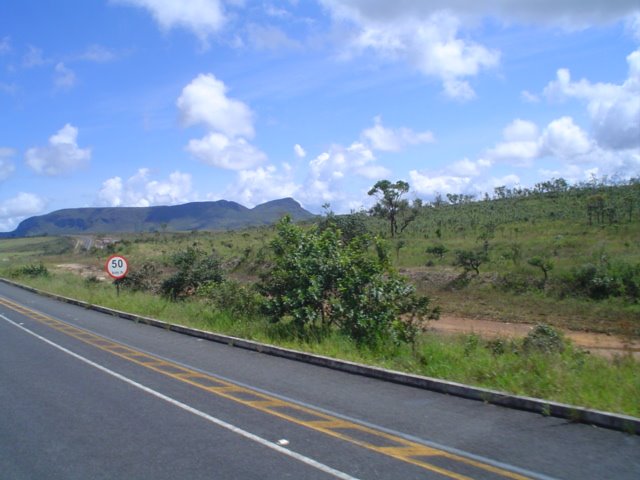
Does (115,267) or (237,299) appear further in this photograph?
(115,267)

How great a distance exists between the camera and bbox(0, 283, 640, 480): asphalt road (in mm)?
5473

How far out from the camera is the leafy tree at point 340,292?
39.8 ft

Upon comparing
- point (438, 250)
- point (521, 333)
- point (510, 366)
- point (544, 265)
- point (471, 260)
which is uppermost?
point (438, 250)

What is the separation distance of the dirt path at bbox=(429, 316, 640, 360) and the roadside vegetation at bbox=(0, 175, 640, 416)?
0.79 meters

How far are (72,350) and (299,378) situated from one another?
6268mm

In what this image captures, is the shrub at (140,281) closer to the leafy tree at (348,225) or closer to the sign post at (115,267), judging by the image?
the sign post at (115,267)

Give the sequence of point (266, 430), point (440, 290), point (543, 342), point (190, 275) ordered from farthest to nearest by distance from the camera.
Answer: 1. point (440, 290)
2. point (190, 275)
3. point (543, 342)
4. point (266, 430)

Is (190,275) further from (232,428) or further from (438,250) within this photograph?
(232,428)

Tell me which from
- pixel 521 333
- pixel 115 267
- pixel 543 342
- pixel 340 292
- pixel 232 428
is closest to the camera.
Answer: pixel 232 428

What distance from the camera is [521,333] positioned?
21234mm

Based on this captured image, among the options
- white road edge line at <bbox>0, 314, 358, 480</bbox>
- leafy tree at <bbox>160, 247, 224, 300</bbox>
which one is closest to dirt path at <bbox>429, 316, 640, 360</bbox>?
leafy tree at <bbox>160, 247, 224, 300</bbox>

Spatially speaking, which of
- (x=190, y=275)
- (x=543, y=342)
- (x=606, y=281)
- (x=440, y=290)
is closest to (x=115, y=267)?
(x=190, y=275)

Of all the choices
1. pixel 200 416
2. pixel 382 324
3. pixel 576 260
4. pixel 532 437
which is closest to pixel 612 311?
pixel 576 260

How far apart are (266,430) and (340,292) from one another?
21.0ft
